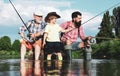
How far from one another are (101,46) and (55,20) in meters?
30.2

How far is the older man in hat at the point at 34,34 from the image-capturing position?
51.7ft

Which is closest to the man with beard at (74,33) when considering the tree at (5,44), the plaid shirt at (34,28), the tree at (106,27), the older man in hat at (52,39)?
the plaid shirt at (34,28)

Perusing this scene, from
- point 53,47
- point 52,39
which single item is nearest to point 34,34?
point 52,39

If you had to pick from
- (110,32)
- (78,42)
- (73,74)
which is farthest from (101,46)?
(110,32)

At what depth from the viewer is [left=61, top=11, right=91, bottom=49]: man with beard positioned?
17.0 metres

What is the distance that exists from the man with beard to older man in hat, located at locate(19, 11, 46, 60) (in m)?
1.13

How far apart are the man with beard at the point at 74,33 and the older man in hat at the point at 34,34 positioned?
113 centimetres

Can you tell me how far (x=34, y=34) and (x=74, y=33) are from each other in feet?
6.16

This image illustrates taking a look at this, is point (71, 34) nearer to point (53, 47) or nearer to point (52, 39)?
point (52, 39)

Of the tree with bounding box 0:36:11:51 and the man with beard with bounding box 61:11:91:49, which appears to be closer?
the man with beard with bounding box 61:11:91:49

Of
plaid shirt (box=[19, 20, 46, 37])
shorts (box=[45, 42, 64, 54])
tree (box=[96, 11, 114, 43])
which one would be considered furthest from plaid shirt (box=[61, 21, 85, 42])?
tree (box=[96, 11, 114, 43])

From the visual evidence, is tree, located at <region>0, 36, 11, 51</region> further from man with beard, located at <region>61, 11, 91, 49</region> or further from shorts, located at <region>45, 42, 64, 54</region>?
shorts, located at <region>45, 42, 64, 54</region>

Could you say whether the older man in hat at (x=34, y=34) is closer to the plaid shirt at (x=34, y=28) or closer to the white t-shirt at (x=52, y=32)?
the plaid shirt at (x=34, y=28)

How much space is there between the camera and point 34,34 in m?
15.8
